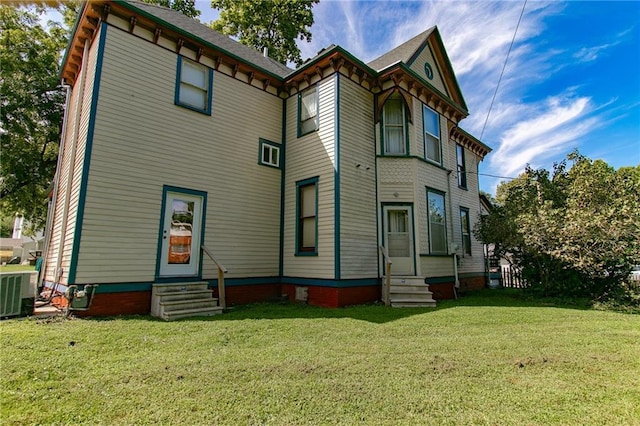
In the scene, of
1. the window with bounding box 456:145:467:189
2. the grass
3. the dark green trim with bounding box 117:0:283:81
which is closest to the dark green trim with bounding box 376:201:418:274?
the grass

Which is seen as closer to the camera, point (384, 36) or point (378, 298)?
point (378, 298)

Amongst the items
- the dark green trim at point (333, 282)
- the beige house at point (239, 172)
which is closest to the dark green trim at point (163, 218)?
the beige house at point (239, 172)

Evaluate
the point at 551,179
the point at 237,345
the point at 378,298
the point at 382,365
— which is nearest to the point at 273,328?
the point at 237,345

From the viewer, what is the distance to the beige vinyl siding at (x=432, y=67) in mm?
10820

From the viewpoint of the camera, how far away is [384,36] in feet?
40.4

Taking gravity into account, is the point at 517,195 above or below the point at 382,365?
above

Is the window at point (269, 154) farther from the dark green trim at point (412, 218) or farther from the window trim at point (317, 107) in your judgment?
the dark green trim at point (412, 218)

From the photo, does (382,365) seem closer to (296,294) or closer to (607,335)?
(607,335)

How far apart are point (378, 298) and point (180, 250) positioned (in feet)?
17.1

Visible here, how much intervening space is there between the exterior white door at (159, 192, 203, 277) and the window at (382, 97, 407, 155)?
18.9 feet

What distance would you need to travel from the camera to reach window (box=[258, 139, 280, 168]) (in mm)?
9586

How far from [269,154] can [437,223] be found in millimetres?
5754

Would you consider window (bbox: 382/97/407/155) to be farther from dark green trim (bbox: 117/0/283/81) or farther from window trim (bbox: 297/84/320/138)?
dark green trim (bbox: 117/0/283/81)

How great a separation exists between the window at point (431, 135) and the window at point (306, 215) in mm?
4022
